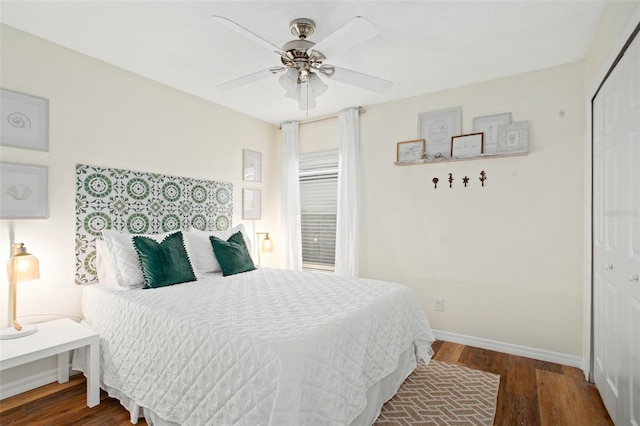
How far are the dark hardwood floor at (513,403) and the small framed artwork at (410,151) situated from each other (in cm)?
210

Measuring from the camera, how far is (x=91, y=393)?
7.27 feet

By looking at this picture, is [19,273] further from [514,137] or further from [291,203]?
[514,137]

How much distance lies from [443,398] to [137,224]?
115 inches

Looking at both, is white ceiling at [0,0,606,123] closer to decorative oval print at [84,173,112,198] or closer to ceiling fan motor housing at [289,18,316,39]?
ceiling fan motor housing at [289,18,316,39]

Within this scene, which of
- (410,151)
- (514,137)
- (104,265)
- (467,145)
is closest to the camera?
(104,265)

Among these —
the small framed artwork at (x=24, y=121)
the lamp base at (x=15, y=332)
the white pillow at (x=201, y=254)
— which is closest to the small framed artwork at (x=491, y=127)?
the white pillow at (x=201, y=254)

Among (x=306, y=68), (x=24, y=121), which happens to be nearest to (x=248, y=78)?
(x=306, y=68)

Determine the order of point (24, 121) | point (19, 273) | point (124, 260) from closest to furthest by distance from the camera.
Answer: point (19, 273), point (24, 121), point (124, 260)

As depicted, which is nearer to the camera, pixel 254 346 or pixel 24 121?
pixel 254 346

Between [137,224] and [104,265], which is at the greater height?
[137,224]

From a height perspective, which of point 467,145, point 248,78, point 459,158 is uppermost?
point 248,78

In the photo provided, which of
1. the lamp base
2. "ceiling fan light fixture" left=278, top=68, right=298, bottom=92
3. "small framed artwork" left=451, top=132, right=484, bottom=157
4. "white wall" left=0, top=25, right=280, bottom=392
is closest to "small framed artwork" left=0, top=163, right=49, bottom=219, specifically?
"white wall" left=0, top=25, right=280, bottom=392

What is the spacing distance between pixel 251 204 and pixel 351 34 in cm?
292

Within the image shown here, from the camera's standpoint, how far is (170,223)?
341cm
